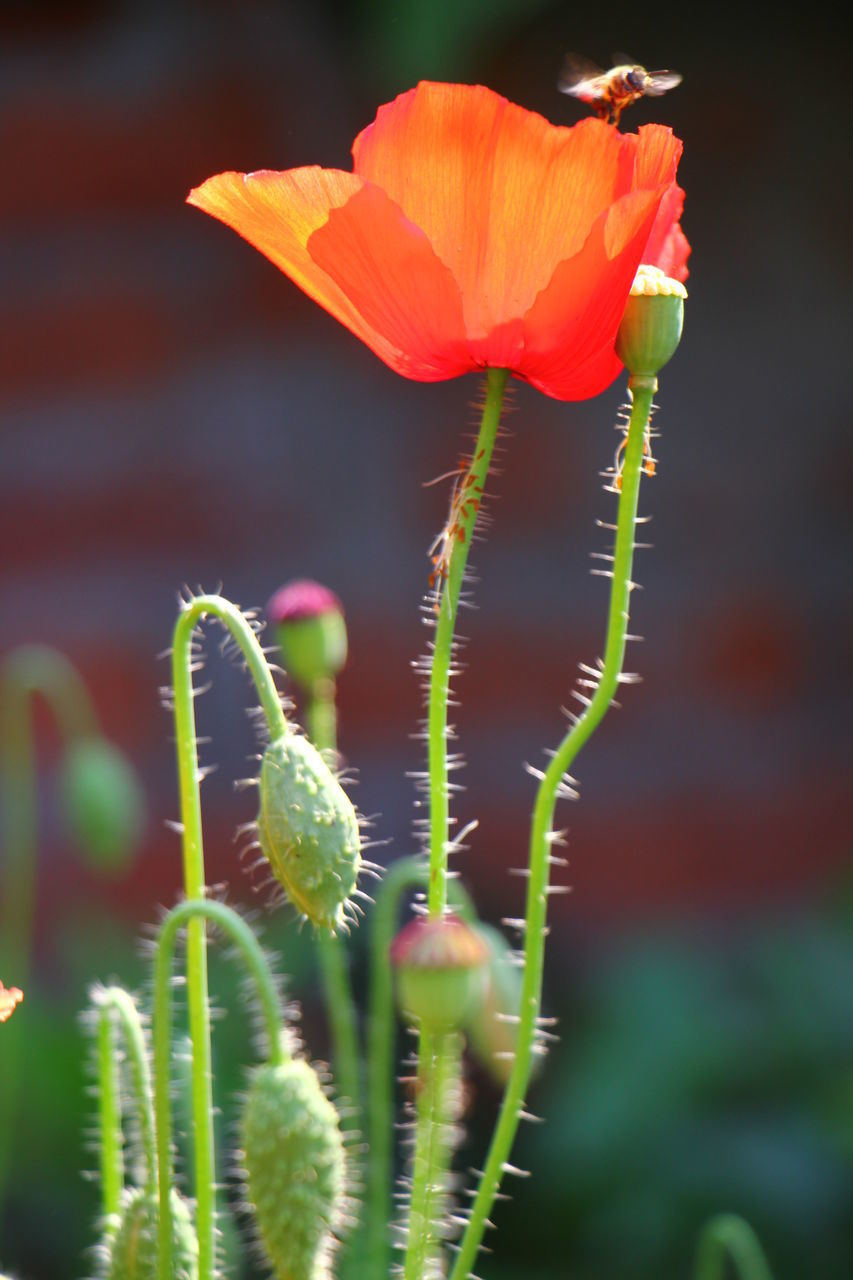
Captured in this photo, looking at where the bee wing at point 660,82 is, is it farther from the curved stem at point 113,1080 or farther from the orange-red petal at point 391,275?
the curved stem at point 113,1080

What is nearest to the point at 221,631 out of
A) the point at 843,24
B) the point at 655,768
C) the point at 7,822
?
the point at 7,822

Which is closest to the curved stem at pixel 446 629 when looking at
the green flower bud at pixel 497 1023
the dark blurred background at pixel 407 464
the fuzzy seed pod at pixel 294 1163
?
the fuzzy seed pod at pixel 294 1163

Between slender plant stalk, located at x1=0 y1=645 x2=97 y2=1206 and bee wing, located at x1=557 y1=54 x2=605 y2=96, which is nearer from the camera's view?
bee wing, located at x1=557 y1=54 x2=605 y2=96

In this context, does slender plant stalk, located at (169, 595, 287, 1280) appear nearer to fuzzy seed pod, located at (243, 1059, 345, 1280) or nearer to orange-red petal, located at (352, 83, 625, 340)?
fuzzy seed pod, located at (243, 1059, 345, 1280)

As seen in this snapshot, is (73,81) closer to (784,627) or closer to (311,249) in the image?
(784,627)

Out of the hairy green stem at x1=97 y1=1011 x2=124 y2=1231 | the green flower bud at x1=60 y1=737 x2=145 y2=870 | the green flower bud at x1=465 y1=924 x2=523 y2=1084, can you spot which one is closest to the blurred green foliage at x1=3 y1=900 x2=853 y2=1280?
the green flower bud at x1=60 y1=737 x2=145 y2=870

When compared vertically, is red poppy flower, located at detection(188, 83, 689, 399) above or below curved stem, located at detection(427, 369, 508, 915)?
above
